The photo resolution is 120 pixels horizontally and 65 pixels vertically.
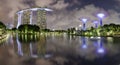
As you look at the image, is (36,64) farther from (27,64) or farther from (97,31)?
(97,31)

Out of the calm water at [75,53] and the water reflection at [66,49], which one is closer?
the calm water at [75,53]

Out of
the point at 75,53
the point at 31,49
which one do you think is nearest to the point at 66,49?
the point at 31,49

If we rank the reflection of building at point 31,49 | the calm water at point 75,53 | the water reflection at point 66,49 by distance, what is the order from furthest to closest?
1. the water reflection at point 66,49
2. the reflection of building at point 31,49
3. the calm water at point 75,53

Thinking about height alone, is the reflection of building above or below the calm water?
above

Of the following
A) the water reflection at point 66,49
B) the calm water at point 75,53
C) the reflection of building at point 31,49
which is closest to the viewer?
the calm water at point 75,53

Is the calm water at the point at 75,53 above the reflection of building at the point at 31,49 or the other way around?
the other way around

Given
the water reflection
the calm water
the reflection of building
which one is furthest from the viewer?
the water reflection

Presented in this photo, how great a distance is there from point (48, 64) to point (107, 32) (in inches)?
3891

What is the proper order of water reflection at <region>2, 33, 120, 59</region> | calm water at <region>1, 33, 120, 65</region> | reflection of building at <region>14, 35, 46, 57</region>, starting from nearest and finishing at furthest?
calm water at <region>1, 33, 120, 65</region> < reflection of building at <region>14, 35, 46, 57</region> < water reflection at <region>2, 33, 120, 59</region>

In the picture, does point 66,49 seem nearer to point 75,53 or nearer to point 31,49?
point 31,49

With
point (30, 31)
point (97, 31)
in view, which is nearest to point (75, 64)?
point (97, 31)

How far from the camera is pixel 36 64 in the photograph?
14.9 meters

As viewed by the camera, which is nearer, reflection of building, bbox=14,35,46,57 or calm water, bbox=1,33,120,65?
calm water, bbox=1,33,120,65

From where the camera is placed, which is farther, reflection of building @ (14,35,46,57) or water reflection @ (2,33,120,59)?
water reflection @ (2,33,120,59)
